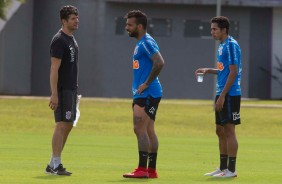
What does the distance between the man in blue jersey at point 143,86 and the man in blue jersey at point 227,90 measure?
2.87ft

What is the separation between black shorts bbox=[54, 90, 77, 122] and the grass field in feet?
2.53

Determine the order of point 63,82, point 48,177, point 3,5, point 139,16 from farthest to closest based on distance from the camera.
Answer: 1. point 3,5
2. point 63,82
3. point 139,16
4. point 48,177

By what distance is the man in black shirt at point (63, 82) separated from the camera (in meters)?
15.5

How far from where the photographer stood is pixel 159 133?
102ft

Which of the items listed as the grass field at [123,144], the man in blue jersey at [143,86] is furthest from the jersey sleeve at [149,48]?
the grass field at [123,144]

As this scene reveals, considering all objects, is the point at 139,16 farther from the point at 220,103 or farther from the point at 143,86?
the point at 220,103

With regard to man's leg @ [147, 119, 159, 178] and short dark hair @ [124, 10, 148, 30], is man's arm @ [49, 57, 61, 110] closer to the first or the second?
short dark hair @ [124, 10, 148, 30]

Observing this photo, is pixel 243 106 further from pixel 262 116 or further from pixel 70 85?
pixel 70 85

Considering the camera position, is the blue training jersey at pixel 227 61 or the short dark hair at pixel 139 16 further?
the blue training jersey at pixel 227 61

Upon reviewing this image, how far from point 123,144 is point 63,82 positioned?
8.87m

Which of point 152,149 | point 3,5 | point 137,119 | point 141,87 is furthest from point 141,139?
point 3,5

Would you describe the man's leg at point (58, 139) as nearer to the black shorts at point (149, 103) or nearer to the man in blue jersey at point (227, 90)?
the black shorts at point (149, 103)

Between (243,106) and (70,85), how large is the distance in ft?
100

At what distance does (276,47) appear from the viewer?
205ft
